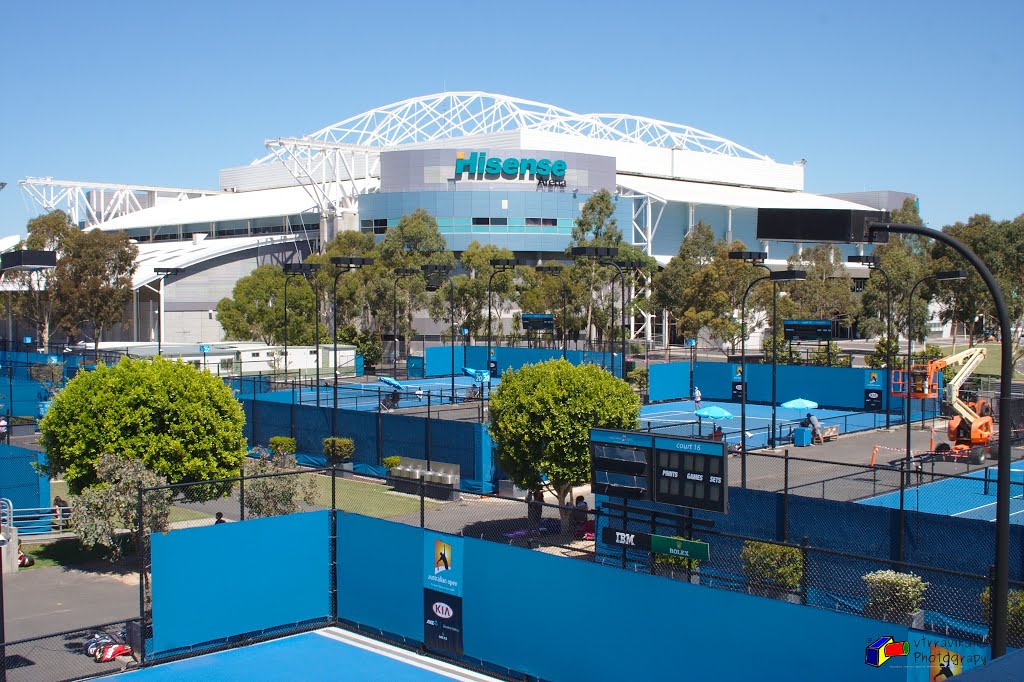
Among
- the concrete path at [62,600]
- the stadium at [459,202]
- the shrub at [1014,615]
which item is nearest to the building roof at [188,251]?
the stadium at [459,202]

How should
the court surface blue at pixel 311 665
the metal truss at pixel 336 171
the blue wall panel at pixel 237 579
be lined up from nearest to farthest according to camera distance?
the court surface blue at pixel 311 665 → the blue wall panel at pixel 237 579 → the metal truss at pixel 336 171

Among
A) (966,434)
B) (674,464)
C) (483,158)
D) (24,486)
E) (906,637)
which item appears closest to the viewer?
(906,637)

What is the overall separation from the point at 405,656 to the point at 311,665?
156 centimetres

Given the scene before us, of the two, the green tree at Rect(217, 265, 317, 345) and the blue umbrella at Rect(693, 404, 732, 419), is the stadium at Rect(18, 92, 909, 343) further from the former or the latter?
the blue umbrella at Rect(693, 404, 732, 419)

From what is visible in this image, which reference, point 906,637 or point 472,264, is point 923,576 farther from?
point 472,264

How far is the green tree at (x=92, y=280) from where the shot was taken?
7762 cm

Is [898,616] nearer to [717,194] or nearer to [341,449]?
[341,449]

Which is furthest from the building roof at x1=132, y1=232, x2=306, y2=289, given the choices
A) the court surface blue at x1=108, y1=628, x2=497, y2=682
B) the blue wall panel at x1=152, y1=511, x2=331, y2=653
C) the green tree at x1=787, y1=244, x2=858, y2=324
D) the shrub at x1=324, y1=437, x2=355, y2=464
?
the court surface blue at x1=108, y1=628, x2=497, y2=682

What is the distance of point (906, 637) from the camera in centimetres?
1225

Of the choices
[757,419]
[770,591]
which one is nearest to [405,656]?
[770,591]

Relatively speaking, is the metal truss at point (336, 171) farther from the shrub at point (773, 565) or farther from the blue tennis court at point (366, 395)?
the shrub at point (773, 565)

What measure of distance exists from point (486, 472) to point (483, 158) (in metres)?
63.4

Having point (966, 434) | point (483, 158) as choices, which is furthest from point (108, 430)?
point (483, 158)

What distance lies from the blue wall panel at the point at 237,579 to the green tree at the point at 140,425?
4.83 m
